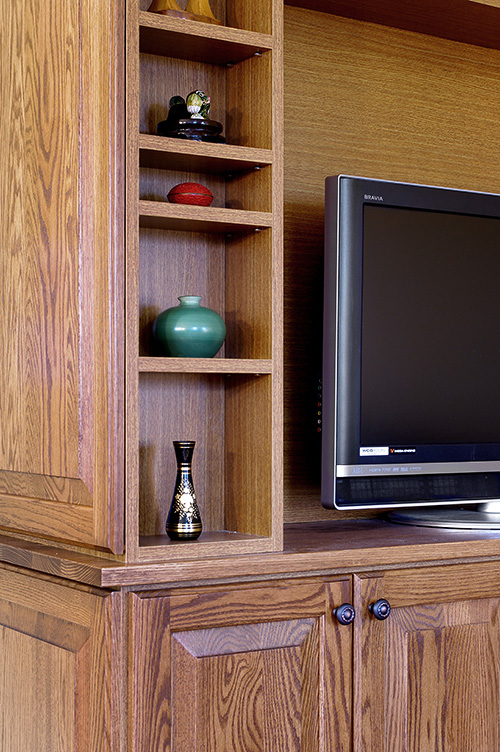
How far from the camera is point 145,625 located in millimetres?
1435

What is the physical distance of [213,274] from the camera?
1.89 metres

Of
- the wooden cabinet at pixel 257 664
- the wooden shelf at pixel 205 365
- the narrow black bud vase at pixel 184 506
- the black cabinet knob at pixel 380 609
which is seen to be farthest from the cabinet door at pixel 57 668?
the black cabinet knob at pixel 380 609

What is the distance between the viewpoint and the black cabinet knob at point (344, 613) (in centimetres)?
160

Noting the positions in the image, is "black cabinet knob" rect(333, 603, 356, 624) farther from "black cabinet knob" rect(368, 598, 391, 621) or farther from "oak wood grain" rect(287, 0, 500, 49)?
"oak wood grain" rect(287, 0, 500, 49)

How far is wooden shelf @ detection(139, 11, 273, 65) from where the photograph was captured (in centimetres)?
159

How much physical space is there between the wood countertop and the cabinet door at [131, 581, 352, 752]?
0.10 ft

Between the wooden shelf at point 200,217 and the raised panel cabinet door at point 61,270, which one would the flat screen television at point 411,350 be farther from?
the raised panel cabinet door at point 61,270

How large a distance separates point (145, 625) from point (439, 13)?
5.39ft

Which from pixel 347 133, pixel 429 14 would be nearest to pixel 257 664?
pixel 347 133

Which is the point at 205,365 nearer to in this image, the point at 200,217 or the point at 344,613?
the point at 200,217

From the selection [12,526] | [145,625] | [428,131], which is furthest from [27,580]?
[428,131]

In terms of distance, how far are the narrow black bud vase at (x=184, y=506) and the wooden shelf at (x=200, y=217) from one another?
0.40m

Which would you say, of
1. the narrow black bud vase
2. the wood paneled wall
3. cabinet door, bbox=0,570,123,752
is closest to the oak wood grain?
the wood paneled wall

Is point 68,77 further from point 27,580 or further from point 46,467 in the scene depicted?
point 27,580
